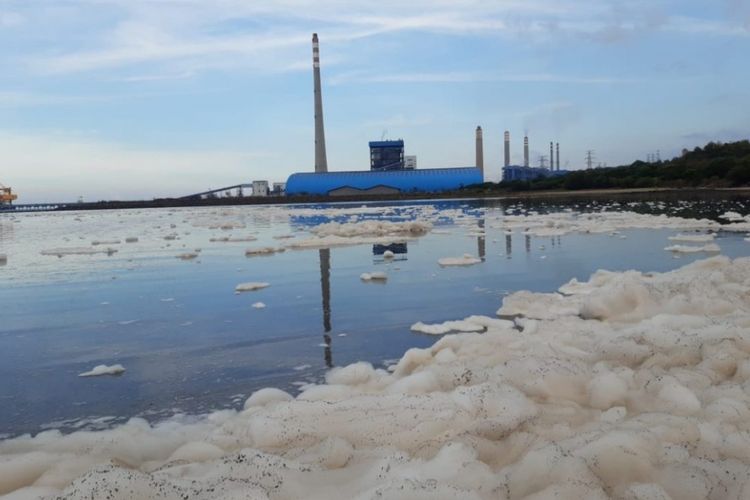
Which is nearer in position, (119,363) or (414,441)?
(414,441)

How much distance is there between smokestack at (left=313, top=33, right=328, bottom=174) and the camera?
79500mm

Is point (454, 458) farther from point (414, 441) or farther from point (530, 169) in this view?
point (530, 169)

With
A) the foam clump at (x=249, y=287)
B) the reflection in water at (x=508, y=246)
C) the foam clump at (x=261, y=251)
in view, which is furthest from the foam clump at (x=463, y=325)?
the foam clump at (x=261, y=251)

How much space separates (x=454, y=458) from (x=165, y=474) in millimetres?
989

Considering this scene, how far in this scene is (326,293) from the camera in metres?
5.92

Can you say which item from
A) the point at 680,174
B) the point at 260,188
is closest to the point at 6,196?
the point at 260,188

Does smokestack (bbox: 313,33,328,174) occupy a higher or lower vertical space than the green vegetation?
higher

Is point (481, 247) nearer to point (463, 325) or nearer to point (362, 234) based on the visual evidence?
point (362, 234)

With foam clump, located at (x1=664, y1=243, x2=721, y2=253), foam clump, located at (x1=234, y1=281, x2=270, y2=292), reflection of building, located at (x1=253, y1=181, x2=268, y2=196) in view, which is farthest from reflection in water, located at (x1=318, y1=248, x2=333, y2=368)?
reflection of building, located at (x1=253, y1=181, x2=268, y2=196)

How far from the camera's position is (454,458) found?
2.11 m

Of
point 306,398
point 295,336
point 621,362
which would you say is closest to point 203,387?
point 306,398

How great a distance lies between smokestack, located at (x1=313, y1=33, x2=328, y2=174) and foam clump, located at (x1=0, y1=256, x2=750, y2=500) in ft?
258

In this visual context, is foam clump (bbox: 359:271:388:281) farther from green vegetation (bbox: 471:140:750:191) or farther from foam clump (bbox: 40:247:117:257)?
green vegetation (bbox: 471:140:750:191)

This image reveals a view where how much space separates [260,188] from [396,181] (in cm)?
2419
